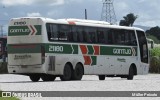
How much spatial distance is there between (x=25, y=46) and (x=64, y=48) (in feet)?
6.65

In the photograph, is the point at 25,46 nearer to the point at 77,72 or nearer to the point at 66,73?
the point at 66,73

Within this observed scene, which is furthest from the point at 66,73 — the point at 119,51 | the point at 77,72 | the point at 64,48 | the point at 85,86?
the point at 85,86

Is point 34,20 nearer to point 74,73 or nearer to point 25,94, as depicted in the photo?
point 74,73

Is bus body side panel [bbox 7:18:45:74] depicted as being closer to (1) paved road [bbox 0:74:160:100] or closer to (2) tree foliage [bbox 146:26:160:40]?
(1) paved road [bbox 0:74:160:100]

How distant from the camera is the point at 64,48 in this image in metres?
29.1

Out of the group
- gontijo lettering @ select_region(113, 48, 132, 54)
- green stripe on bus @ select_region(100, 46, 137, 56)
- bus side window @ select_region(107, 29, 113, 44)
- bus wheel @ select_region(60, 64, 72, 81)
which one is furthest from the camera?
gontijo lettering @ select_region(113, 48, 132, 54)

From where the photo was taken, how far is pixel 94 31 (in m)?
31.5

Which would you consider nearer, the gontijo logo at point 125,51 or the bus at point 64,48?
the bus at point 64,48

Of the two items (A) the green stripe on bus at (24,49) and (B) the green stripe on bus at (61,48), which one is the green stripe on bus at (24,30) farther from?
(B) the green stripe on bus at (61,48)

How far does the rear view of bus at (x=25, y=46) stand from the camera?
2814 centimetres

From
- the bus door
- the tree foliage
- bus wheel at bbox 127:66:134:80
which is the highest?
the tree foliage

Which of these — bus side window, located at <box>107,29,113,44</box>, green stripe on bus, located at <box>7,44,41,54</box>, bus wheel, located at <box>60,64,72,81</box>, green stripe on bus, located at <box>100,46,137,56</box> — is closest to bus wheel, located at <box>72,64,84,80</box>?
bus wheel, located at <box>60,64,72,81</box>

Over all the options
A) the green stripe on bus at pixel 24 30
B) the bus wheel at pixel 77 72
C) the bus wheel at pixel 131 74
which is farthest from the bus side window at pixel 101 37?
the green stripe on bus at pixel 24 30

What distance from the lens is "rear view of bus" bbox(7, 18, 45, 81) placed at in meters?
28.1
